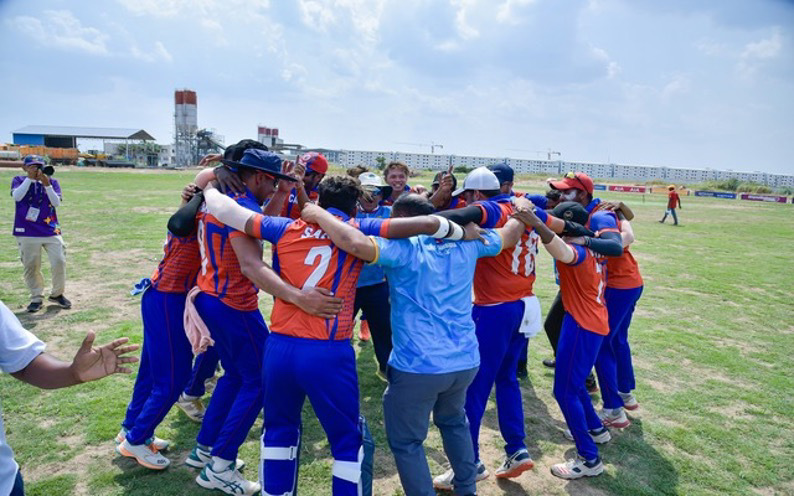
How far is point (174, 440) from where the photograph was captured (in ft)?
15.5

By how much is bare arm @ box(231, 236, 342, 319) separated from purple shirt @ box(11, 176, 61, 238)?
6847 millimetres

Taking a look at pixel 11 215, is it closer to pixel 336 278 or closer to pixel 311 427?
pixel 311 427

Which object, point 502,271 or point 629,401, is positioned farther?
point 629,401

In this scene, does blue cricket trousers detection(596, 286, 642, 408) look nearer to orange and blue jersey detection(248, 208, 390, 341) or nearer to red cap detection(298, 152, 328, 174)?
orange and blue jersey detection(248, 208, 390, 341)

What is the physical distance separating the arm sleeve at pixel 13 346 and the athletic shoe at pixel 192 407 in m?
3.06

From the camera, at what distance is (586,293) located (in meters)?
4.42

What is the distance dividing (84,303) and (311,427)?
19.4 ft

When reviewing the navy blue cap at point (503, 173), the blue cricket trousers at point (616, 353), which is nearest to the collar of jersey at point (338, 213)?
the navy blue cap at point (503, 173)

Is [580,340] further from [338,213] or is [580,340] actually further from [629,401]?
[338,213]

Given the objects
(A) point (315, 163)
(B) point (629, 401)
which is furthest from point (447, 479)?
(A) point (315, 163)


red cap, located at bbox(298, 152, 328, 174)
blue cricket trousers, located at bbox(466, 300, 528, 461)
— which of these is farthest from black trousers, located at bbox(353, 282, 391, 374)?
red cap, located at bbox(298, 152, 328, 174)

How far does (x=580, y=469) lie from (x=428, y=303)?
93.5 inches

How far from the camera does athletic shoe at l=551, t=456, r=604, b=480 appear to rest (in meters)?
4.35

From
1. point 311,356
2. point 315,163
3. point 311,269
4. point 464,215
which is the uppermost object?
point 315,163
